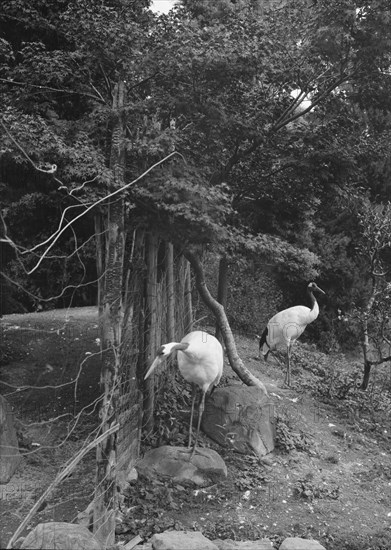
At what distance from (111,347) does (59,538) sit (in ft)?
5.38

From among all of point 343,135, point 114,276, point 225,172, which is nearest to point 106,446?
point 114,276

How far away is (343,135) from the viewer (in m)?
8.65

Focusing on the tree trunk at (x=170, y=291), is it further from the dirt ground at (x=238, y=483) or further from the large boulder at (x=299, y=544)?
the large boulder at (x=299, y=544)

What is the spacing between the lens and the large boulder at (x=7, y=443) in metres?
5.84

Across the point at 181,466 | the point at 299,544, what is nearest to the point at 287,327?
the point at 181,466

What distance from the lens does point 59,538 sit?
3.74 meters

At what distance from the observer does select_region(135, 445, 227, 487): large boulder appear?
6215 mm

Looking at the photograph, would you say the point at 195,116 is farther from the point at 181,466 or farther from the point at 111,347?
the point at 181,466

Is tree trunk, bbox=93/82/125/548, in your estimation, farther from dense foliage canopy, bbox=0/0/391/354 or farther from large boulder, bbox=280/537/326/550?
large boulder, bbox=280/537/326/550

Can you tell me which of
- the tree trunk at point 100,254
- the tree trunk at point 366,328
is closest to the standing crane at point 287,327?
the tree trunk at point 366,328

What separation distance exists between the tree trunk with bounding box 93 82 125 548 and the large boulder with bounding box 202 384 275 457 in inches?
96.5

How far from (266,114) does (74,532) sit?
5.72 metres

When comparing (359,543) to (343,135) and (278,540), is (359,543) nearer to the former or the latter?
(278,540)

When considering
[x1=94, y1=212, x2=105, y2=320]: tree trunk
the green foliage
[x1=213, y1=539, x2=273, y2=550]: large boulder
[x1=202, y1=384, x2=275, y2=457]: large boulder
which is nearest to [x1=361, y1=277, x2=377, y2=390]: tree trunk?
the green foliage
